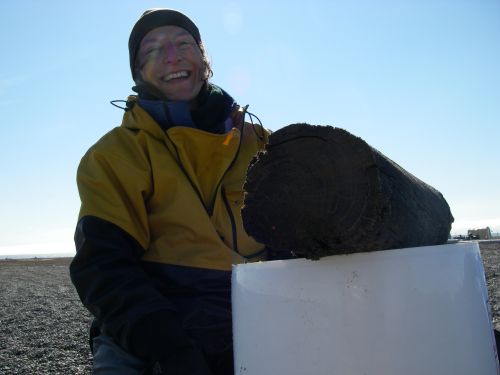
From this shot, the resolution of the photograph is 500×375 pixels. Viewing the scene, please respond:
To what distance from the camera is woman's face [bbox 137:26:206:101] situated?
9.12 feet

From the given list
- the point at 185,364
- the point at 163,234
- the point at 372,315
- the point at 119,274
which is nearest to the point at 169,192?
the point at 163,234

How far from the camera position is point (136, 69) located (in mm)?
2936

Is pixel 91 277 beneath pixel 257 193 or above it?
beneath

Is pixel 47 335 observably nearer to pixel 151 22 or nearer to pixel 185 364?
pixel 151 22

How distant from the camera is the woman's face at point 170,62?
109 inches

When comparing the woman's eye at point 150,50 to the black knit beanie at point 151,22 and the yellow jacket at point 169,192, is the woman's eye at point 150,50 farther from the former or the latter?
the yellow jacket at point 169,192

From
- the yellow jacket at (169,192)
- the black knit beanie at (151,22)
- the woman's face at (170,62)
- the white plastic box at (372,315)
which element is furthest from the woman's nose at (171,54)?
the white plastic box at (372,315)

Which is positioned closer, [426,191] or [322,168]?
[322,168]

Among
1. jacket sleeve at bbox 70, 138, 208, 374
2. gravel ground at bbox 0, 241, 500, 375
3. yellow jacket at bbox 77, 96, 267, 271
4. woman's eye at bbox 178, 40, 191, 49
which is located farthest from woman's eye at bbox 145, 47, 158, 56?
gravel ground at bbox 0, 241, 500, 375

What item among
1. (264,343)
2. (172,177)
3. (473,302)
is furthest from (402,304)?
(172,177)

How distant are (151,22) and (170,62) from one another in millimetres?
284

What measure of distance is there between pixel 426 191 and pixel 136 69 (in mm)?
1854

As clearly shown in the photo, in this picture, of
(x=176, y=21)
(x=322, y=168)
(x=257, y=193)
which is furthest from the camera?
(x=176, y=21)

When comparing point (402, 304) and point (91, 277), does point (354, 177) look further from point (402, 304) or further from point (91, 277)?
point (91, 277)
